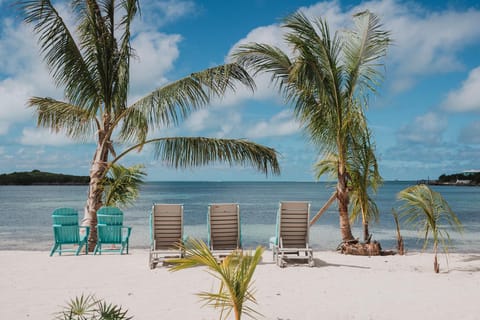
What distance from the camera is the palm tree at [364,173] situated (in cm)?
1007

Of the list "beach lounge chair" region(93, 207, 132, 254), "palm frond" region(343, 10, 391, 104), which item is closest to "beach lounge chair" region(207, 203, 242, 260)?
"beach lounge chair" region(93, 207, 132, 254)

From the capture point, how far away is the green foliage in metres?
11.7

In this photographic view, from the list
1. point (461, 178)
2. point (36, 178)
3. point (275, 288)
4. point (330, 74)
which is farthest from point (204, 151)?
point (461, 178)

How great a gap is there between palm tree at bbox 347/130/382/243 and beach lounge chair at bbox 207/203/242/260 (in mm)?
3170

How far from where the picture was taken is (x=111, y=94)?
10.3 meters

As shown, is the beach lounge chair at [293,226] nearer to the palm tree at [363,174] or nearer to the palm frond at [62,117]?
the palm tree at [363,174]

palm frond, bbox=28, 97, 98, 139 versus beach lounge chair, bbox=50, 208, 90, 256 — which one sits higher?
palm frond, bbox=28, 97, 98, 139

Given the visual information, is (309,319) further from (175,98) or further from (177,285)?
(175,98)

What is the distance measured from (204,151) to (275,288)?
4267 millimetres

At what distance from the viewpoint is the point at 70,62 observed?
9859 mm

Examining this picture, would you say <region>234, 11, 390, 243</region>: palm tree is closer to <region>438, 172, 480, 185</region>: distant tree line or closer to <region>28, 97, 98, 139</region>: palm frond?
<region>28, 97, 98, 139</region>: palm frond

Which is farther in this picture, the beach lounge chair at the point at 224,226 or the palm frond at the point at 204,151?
the palm frond at the point at 204,151

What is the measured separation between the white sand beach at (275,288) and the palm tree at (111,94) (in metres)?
2.26

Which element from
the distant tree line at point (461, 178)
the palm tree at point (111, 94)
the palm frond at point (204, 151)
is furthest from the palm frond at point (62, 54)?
the distant tree line at point (461, 178)
